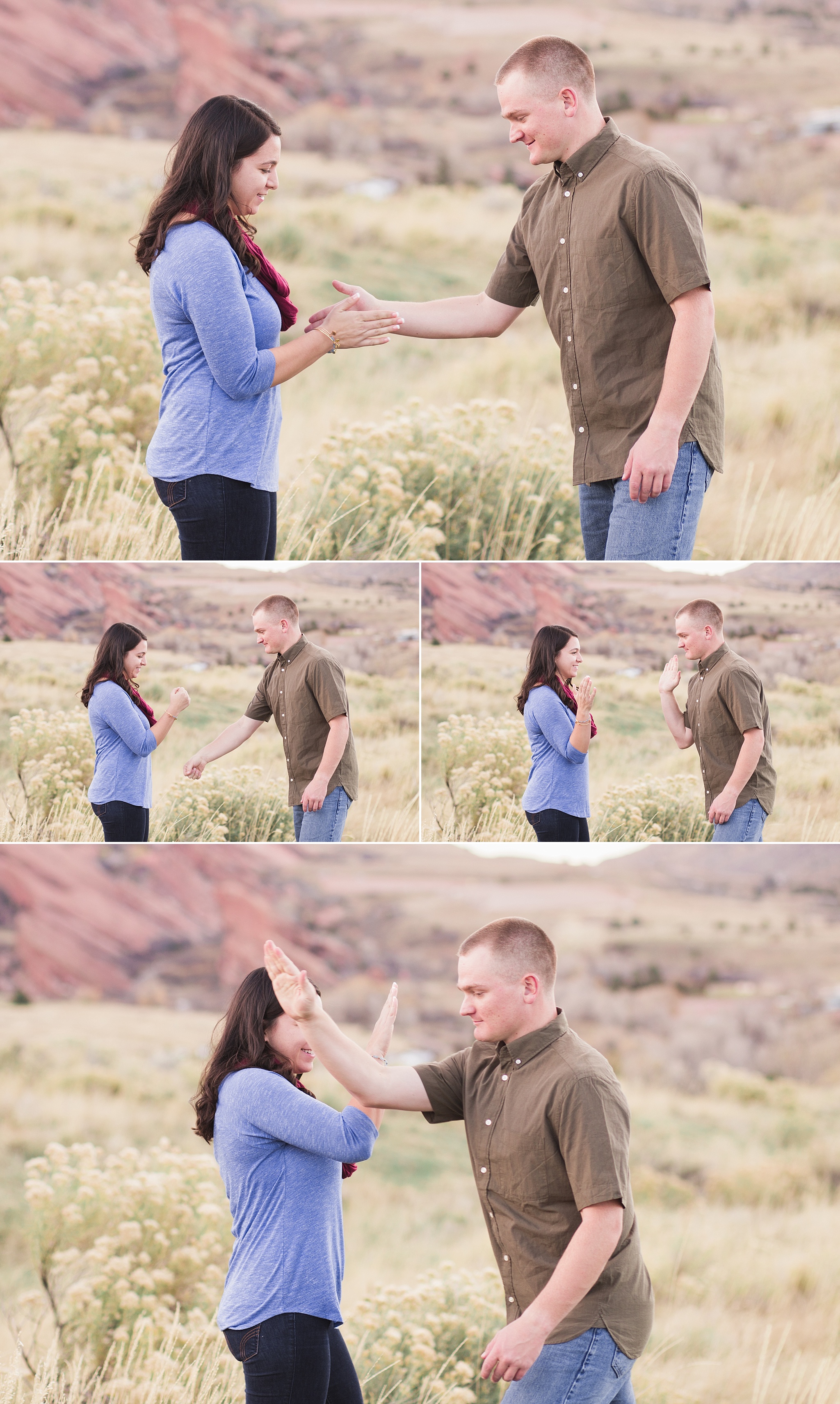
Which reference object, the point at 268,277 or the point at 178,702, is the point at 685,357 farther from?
the point at 178,702

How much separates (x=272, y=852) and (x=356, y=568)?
174 centimetres

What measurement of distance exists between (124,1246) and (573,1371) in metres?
3.11

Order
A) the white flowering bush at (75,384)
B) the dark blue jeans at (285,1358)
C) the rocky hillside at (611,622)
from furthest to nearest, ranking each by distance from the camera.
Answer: the white flowering bush at (75,384), the rocky hillside at (611,622), the dark blue jeans at (285,1358)

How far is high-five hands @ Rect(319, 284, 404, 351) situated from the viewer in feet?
13.5

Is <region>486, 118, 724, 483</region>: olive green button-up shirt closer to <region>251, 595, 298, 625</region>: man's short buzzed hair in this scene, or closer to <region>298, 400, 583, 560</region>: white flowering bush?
<region>251, 595, 298, 625</region>: man's short buzzed hair

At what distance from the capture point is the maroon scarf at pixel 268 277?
3705 mm

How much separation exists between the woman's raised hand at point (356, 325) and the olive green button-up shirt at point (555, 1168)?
211 cm

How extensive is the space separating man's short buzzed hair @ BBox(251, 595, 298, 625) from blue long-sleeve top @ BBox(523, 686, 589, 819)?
36.9 inches

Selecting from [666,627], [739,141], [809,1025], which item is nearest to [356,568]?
[666,627]

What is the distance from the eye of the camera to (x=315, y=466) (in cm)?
659

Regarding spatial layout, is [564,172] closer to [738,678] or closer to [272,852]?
[738,678]

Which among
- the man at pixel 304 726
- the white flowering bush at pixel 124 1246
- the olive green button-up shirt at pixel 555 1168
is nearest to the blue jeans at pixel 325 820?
the man at pixel 304 726

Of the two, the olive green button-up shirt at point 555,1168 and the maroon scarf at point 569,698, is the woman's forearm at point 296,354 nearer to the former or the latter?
the maroon scarf at point 569,698

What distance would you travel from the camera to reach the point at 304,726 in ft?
16.6
